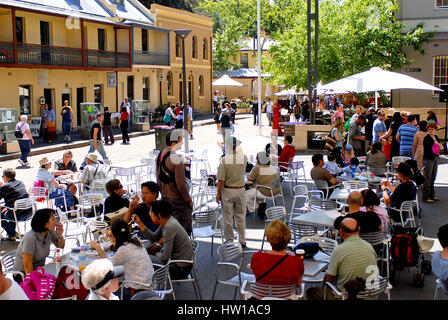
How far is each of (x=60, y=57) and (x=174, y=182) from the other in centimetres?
2193

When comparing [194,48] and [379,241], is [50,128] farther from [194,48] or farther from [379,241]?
[194,48]

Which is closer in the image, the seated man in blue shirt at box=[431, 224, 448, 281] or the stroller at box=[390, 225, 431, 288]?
the seated man in blue shirt at box=[431, 224, 448, 281]

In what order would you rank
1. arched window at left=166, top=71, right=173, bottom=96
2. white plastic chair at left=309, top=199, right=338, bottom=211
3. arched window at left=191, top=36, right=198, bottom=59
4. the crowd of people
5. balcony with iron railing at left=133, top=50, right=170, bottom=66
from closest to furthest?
the crowd of people → white plastic chair at left=309, top=199, right=338, bottom=211 → balcony with iron railing at left=133, top=50, right=170, bottom=66 → arched window at left=166, top=71, right=173, bottom=96 → arched window at left=191, top=36, right=198, bottom=59

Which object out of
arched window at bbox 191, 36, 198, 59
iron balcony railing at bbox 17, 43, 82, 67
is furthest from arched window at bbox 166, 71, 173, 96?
iron balcony railing at bbox 17, 43, 82, 67

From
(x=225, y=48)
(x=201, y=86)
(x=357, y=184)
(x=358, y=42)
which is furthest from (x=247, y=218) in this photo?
(x=225, y=48)

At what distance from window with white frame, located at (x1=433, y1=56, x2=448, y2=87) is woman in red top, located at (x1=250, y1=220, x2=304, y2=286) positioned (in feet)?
75.7

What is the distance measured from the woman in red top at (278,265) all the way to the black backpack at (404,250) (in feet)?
7.34

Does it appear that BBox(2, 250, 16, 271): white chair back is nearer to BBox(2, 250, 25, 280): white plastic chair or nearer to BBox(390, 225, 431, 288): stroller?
BBox(2, 250, 25, 280): white plastic chair

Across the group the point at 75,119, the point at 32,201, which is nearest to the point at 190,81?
the point at 75,119

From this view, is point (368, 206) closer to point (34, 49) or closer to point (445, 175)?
point (445, 175)

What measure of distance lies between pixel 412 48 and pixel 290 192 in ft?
52.8

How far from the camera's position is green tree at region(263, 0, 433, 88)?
Result: 2588 centimetres

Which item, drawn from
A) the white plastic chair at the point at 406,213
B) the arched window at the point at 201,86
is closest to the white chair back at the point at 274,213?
the white plastic chair at the point at 406,213

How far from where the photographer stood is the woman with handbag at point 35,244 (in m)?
6.54
